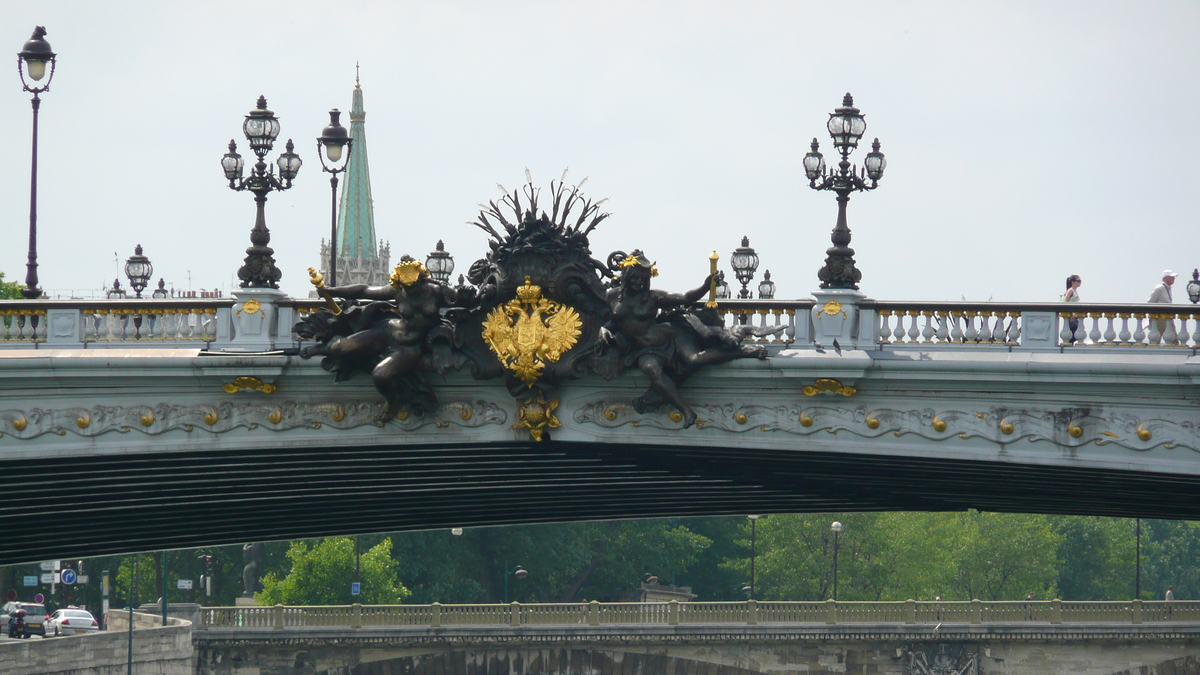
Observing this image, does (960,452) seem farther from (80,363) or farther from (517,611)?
(517,611)

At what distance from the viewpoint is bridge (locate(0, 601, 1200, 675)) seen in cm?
7650

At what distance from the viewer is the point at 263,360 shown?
36.0 m

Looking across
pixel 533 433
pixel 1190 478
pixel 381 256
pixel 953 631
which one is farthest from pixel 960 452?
pixel 381 256

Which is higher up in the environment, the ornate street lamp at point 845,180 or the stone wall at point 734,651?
the ornate street lamp at point 845,180

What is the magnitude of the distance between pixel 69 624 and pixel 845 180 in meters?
56.2

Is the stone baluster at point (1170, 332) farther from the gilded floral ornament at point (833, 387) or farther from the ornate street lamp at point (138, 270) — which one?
the ornate street lamp at point (138, 270)

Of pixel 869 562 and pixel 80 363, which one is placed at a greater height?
pixel 80 363

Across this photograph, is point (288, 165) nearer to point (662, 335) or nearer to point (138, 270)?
point (662, 335)

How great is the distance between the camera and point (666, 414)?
3569 cm

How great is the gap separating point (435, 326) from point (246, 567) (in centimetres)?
6628

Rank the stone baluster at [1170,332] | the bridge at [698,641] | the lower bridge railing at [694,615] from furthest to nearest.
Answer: the lower bridge railing at [694,615]
the bridge at [698,641]
the stone baluster at [1170,332]

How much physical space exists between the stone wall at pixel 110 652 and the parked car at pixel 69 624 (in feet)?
10.0

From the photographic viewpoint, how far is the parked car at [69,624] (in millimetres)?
80938

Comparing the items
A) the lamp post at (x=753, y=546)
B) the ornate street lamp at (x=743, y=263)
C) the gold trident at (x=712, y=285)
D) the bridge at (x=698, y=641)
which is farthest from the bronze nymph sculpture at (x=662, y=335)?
the lamp post at (x=753, y=546)
